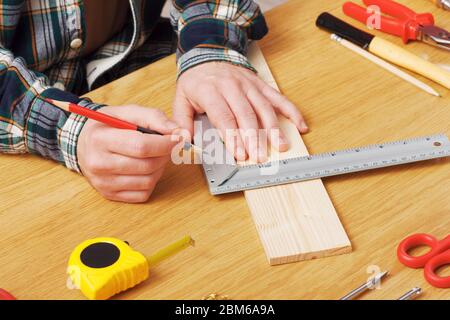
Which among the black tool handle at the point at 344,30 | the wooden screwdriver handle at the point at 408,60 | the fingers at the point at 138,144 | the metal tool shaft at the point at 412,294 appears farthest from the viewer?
the black tool handle at the point at 344,30

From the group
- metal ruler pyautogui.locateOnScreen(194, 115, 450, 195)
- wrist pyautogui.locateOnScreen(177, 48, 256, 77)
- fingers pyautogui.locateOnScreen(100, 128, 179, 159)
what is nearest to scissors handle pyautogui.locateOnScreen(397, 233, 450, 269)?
metal ruler pyautogui.locateOnScreen(194, 115, 450, 195)

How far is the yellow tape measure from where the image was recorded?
3.21 ft

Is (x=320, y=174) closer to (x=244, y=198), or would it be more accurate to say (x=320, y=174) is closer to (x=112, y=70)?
(x=244, y=198)

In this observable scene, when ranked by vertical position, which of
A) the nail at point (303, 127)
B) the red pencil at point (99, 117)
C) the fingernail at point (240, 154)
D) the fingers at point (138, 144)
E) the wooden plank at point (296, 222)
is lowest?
the nail at point (303, 127)

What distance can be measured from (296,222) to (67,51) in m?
0.68

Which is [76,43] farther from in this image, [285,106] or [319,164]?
[319,164]

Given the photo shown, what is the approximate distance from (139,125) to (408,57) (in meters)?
0.56

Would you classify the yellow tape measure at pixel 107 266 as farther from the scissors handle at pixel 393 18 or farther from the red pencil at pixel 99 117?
the scissors handle at pixel 393 18

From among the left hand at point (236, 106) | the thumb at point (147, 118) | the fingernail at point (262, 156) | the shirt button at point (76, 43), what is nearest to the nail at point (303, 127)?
the left hand at point (236, 106)

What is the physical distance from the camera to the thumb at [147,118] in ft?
3.78

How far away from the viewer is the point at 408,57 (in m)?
1.40

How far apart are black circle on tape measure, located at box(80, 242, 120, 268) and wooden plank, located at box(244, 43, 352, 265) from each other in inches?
8.6

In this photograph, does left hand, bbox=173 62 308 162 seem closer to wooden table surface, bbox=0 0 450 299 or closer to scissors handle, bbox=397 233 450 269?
wooden table surface, bbox=0 0 450 299

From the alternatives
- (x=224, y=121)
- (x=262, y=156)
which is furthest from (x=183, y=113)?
(x=262, y=156)
